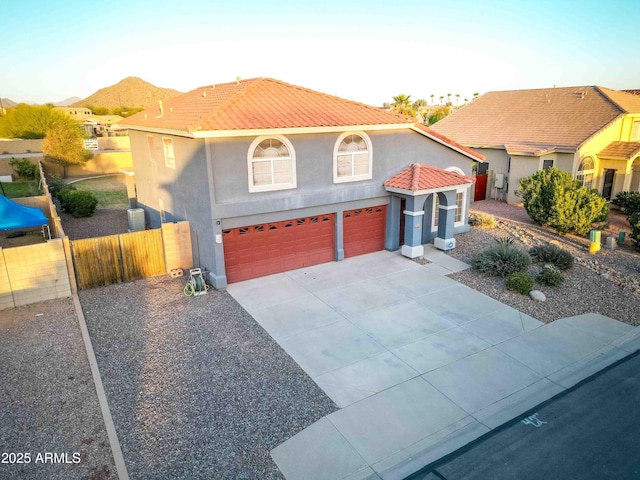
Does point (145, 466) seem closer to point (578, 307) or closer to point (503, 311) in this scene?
point (503, 311)

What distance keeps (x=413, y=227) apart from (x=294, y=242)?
4524mm

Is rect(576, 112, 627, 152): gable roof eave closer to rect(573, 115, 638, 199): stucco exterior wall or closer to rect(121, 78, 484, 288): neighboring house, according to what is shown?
rect(573, 115, 638, 199): stucco exterior wall

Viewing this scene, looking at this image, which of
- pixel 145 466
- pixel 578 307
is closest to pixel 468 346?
pixel 578 307

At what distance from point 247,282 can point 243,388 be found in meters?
5.95

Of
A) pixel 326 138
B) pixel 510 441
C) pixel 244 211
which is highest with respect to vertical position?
pixel 326 138

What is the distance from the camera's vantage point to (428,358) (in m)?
10.3

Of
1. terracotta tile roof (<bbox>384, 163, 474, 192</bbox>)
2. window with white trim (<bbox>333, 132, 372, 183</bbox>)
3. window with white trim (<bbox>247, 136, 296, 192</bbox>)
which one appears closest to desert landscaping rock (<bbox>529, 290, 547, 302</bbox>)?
terracotta tile roof (<bbox>384, 163, 474, 192</bbox>)

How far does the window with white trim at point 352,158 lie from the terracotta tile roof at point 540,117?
13129 mm

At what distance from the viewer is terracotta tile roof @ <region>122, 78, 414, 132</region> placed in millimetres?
13352

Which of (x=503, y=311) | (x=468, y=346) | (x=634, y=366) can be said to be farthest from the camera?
(x=503, y=311)

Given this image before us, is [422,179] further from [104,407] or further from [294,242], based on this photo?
[104,407]

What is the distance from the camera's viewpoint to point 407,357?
406 inches

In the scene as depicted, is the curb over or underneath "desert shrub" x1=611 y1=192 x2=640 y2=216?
underneath

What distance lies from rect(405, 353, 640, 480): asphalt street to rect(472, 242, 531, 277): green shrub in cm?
589
